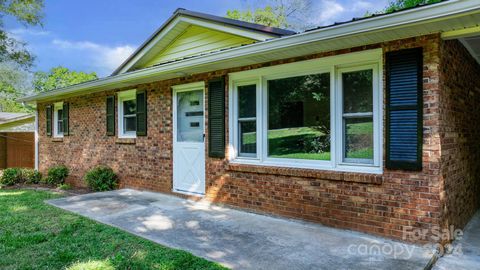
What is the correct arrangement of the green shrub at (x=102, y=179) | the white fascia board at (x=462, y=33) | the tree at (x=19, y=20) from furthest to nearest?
the tree at (x=19, y=20)
the green shrub at (x=102, y=179)
the white fascia board at (x=462, y=33)

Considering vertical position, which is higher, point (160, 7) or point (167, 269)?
point (160, 7)

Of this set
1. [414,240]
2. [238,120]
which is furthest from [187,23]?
[414,240]

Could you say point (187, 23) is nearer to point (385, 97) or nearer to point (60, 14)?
point (385, 97)

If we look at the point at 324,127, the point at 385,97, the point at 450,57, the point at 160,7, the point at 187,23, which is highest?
the point at 160,7

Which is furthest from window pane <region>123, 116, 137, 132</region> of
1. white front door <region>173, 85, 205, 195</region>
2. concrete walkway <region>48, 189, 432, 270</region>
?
concrete walkway <region>48, 189, 432, 270</region>

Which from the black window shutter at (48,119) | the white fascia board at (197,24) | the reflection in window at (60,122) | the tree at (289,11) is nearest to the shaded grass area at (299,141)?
the white fascia board at (197,24)

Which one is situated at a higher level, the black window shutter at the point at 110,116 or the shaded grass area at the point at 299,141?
the black window shutter at the point at 110,116

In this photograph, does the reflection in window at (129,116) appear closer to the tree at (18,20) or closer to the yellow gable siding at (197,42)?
the yellow gable siding at (197,42)

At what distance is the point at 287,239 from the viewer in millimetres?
4301

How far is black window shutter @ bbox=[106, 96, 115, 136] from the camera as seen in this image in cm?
880

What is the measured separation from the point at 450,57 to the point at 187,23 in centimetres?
526

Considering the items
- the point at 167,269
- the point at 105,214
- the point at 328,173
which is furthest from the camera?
the point at 105,214

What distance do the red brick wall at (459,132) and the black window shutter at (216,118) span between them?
11.4 feet

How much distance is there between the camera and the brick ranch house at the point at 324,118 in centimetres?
397
